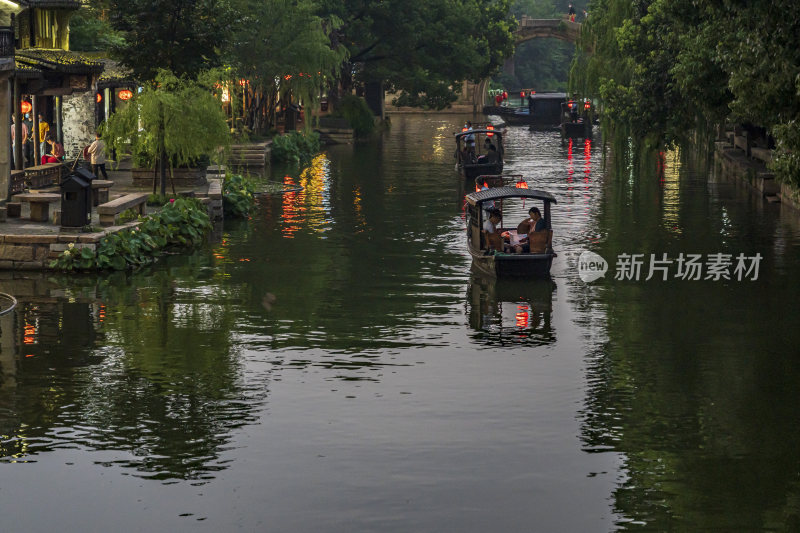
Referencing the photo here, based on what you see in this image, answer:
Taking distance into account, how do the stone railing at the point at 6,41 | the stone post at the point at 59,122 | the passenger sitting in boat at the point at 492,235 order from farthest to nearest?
1. the stone post at the point at 59,122
2. the stone railing at the point at 6,41
3. the passenger sitting in boat at the point at 492,235

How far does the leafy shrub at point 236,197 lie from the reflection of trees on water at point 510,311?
11709 millimetres

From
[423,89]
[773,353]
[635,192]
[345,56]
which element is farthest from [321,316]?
[423,89]

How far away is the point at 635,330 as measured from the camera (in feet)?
70.6

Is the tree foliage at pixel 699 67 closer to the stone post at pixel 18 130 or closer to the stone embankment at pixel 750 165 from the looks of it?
the stone embankment at pixel 750 165

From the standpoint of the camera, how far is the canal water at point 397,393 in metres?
13.0

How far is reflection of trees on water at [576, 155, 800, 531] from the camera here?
42.9 feet

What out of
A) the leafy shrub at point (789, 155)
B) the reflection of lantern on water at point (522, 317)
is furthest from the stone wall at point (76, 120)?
the leafy shrub at point (789, 155)

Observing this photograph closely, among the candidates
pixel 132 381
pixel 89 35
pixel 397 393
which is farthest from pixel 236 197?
pixel 397 393

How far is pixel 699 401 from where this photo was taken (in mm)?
16984

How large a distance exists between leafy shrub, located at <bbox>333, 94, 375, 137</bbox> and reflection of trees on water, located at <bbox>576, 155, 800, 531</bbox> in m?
44.8

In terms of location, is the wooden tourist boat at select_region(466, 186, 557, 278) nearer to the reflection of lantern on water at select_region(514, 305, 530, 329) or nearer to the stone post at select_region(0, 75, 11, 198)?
the reflection of lantern on water at select_region(514, 305, 530, 329)

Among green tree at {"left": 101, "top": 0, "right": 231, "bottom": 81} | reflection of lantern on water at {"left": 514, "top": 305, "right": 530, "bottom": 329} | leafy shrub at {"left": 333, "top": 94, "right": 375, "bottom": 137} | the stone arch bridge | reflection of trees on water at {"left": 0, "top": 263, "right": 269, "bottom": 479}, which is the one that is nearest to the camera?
reflection of trees on water at {"left": 0, "top": 263, "right": 269, "bottom": 479}

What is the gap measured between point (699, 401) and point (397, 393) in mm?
4035

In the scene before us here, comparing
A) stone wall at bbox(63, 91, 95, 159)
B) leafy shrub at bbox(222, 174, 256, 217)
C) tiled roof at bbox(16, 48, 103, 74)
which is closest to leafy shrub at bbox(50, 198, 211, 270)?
leafy shrub at bbox(222, 174, 256, 217)
